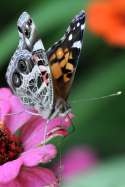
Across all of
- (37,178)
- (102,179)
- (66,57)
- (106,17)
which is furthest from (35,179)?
(106,17)

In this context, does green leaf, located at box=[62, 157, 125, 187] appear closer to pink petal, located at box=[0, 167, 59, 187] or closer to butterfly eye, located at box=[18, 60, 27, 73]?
pink petal, located at box=[0, 167, 59, 187]

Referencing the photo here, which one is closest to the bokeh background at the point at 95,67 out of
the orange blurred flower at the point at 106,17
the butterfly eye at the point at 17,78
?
the orange blurred flower at the point at 106,17

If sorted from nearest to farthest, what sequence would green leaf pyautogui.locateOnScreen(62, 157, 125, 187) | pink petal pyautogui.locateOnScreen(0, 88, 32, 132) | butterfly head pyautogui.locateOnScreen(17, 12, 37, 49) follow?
green leaf pyautogui.locateOnScreen(62, 157, 125, 187), butterfly head pyautogui.locateOnScreen(17, 12, 37, 49), pink petal pyautogui.locateOnScreen(0, 88, 32, 132)

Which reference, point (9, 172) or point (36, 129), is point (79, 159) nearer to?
point (36, 129)

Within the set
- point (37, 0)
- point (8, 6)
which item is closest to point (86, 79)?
point (37, 0)

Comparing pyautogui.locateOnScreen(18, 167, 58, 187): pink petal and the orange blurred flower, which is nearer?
pyautogui.locateOnScreen(18, 167, 58, 187): pink petal

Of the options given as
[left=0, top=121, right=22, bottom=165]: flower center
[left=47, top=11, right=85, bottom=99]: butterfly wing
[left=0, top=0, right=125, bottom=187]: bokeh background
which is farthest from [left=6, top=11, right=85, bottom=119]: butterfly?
[left=0, top=0, right=125, bottom=187]: bokeh background

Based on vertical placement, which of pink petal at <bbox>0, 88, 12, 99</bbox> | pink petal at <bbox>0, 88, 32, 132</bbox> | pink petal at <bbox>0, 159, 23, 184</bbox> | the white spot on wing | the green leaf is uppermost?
the white spot on wing

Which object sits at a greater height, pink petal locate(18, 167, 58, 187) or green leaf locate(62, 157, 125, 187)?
green leaf locate(62, 157, 125, 187)
